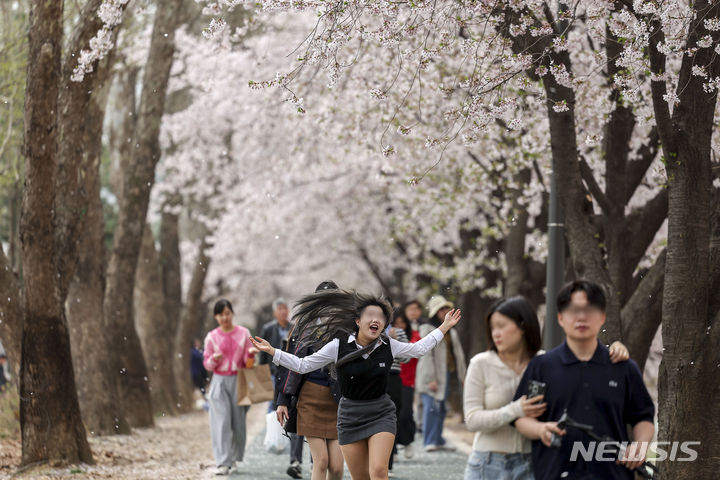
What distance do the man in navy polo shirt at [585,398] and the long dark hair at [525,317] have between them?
1.07ft

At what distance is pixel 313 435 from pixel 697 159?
376 centimetres

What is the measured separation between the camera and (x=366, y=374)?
802 centimetres

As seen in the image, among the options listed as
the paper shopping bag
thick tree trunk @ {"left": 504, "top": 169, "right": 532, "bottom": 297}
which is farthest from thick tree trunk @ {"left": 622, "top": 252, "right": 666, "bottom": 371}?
thick tree trunk @ {"left": 504, "top": 169, "right": 532, "bottom": 297}

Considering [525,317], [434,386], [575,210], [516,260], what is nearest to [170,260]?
[516,260]

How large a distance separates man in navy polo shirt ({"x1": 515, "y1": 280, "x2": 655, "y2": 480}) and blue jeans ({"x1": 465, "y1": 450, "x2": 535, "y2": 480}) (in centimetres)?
21

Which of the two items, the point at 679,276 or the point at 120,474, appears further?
the point at 120,474

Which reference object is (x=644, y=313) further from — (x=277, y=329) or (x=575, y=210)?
(x=277, y=329)

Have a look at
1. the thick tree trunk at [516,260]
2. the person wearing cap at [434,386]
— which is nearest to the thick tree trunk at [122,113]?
the thick tree trunk at [516,260]

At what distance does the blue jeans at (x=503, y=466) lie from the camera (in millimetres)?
5527

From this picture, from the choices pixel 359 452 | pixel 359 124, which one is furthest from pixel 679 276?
pixel 359 124

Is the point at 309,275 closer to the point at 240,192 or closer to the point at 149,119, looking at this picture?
the point at 240,192

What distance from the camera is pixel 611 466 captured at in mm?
5188

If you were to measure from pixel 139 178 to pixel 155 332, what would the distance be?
23.3 feet

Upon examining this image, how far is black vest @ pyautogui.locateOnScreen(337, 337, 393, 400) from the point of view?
801 centimetres
